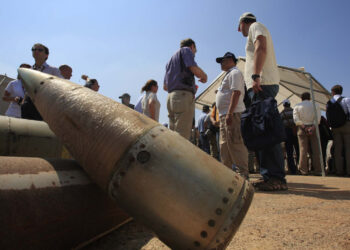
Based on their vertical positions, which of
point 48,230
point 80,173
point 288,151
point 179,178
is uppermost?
point 179,178

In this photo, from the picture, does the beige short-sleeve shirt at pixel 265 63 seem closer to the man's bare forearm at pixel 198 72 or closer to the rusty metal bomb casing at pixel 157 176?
the man's bare forearm at pixel 198 72

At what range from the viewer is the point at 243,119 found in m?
2.91

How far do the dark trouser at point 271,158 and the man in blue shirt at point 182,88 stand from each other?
2.92 feet

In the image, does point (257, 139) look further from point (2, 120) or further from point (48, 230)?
point (2, 120)

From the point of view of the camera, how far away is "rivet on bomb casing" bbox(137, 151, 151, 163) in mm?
1100

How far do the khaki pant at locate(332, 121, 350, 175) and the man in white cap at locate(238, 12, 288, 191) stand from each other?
12.1 feet

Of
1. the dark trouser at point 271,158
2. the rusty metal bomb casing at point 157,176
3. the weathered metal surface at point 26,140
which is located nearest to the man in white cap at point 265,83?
the dark trouser at point 271,158

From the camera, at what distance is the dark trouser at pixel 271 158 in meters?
2.82

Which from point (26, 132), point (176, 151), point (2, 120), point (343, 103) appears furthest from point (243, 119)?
point (343, 103)

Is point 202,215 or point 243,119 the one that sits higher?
point 243,119

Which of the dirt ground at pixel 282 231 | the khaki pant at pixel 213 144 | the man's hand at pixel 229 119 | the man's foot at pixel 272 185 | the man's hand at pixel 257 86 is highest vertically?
the man's hand at pixel 257 86

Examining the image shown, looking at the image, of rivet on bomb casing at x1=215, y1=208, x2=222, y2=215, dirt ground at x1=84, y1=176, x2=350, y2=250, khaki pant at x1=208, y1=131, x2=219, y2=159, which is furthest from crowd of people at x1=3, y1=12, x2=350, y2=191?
khaki pant at x1=208, y1=131, x2=219, y2=159

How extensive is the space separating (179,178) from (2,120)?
74.1 inches

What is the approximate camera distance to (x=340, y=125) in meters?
5.58
